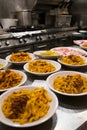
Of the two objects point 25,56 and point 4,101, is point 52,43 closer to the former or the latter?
point 25,56

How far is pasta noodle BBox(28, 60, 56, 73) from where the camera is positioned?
114 centimetres

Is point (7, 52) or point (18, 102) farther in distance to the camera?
point (7, 52)

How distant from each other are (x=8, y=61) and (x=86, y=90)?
660 mm

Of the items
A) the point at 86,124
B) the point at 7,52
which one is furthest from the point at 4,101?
the point at 7,52

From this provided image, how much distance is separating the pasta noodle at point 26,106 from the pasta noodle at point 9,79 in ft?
0.52

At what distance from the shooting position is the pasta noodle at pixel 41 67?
3.74 feet

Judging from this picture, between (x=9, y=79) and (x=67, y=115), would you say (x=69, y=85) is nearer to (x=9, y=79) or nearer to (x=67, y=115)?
(x=67, y=115)

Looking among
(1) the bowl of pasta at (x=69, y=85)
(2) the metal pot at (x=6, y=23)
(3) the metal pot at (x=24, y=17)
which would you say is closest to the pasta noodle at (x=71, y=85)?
(1) the bowl of pasta at (x=69, y=85)

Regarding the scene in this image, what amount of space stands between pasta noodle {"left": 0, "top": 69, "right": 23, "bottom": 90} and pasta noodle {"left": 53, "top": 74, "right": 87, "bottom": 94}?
0.71ft

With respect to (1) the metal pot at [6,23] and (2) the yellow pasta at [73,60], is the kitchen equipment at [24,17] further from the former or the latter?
(2) the yellow pasta at [73,60]

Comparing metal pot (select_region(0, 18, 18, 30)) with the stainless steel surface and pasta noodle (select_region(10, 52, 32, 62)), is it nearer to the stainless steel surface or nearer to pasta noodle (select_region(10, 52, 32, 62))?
the stainless steel surface

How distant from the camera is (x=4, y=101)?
76 centimetres

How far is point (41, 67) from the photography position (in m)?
1.17

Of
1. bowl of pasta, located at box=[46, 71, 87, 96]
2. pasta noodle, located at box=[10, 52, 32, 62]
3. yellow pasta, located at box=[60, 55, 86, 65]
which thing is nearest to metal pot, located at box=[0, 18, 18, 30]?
pasta noodle, located at box=[10, 52, 32, 62]
